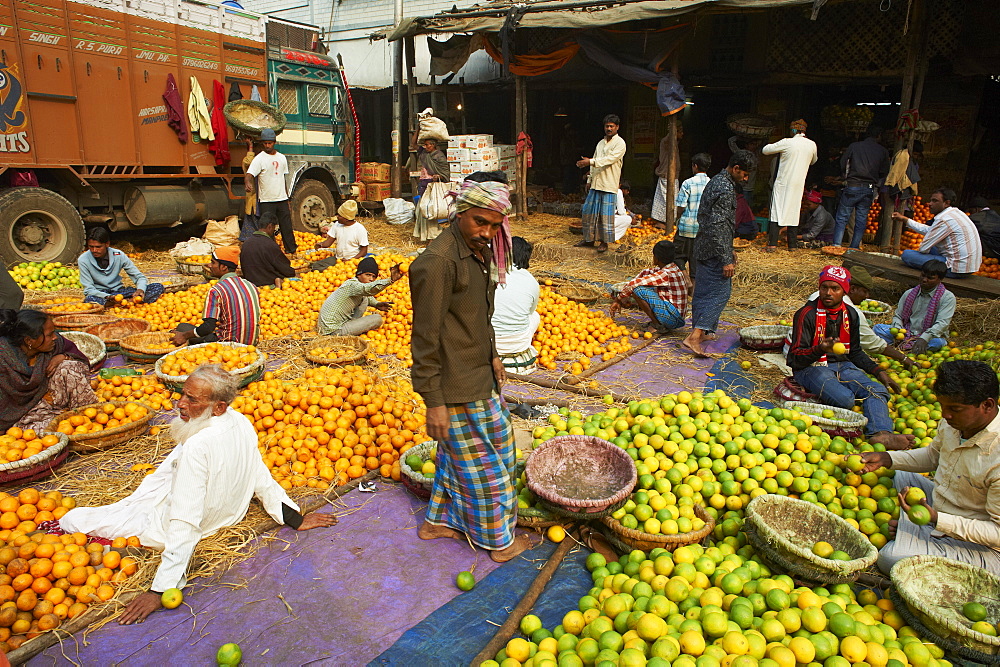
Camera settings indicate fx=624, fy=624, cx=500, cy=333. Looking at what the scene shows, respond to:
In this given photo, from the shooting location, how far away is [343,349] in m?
6.70

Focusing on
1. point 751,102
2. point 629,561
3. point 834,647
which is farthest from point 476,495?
point 751,102

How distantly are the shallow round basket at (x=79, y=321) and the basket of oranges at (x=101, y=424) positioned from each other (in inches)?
94.0

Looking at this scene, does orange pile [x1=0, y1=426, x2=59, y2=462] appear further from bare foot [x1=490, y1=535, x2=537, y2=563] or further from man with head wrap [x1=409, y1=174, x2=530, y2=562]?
bare foot [x1=490, y1=535, x2=537, y2=563]

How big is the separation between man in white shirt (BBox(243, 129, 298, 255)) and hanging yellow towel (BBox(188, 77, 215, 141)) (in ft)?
6.30

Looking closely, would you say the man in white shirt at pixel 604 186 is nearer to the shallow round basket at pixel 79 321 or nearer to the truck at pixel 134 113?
the truck at pixel 134 113

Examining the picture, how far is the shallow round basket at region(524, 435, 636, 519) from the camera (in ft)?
12.0

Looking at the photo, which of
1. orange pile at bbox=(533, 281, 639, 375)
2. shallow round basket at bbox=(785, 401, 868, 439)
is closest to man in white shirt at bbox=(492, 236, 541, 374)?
orange pile at bbox=(533, 281, 639, 375)

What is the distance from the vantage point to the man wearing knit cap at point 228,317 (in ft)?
22.0

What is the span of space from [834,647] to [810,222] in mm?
11355

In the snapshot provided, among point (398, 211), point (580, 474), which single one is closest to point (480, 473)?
point (580, 474)

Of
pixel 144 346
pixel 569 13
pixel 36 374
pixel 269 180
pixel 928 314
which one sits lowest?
pixel 144 346

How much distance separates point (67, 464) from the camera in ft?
15.0

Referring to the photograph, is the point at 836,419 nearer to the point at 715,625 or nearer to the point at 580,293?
the point at 715,625

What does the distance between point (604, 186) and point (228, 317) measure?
728 centimetres
